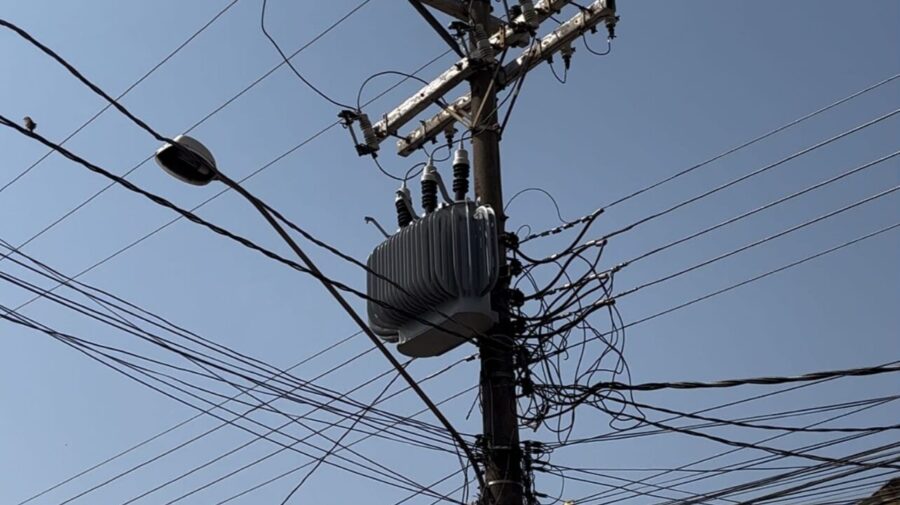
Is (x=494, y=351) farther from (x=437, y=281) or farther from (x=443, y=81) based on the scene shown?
(x=443, y=81)

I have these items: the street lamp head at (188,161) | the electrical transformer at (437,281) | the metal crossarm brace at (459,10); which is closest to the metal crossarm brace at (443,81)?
the metal crossarm brace at (459,10)

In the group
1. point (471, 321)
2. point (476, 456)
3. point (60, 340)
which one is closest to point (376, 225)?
point (471, 321)

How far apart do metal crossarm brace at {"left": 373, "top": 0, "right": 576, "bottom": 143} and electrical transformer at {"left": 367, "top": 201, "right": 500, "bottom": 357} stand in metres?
1.29

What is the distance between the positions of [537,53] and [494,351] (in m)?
2.49

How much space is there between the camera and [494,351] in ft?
28.9

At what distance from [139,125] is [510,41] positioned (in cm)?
362

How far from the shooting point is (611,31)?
959 centimetres

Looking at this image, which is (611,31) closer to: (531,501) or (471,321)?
(471,321)

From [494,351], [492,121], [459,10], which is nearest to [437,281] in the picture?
[494,351]

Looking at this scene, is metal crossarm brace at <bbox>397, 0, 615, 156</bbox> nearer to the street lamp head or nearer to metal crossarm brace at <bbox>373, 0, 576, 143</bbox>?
metal crossarm brace at <bbox>373, 0, 576, 143</bbox>

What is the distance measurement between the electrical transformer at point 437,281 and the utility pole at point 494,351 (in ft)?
0.78

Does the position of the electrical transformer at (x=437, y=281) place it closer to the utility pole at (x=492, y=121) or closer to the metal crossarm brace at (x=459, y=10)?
the utility pole at (x=492, y=121)

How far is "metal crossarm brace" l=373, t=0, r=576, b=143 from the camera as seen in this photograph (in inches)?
382

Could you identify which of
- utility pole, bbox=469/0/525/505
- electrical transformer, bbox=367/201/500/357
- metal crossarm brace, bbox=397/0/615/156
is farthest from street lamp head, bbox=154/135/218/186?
metal crossarm brace, bbox=397/0/615/156
